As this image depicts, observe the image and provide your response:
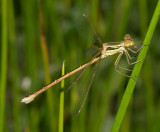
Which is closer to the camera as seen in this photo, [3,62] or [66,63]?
[3,62]

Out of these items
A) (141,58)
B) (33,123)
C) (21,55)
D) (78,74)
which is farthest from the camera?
(21,55)

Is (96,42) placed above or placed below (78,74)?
above

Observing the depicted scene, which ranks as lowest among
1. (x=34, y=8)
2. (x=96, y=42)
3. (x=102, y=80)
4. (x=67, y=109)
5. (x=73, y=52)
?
(x=67, y=109)

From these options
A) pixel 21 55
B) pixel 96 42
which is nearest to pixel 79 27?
pixel 96 42

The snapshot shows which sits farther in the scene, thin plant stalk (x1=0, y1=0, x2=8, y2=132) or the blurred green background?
the blurred green background

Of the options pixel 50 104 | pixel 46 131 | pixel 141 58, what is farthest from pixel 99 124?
pixel 141 58

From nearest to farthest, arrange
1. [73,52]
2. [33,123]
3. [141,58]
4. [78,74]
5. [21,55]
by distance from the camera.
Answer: [141,58] < [78,74] < [33,123] < [73,52] < [21,55]

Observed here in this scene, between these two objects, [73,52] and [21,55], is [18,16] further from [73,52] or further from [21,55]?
[73,52]

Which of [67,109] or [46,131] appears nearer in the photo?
[46,131]

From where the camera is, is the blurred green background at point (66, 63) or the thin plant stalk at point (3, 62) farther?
the blurred green background at point (66, 63)

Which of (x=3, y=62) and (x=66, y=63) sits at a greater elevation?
(x=3, y=62)
